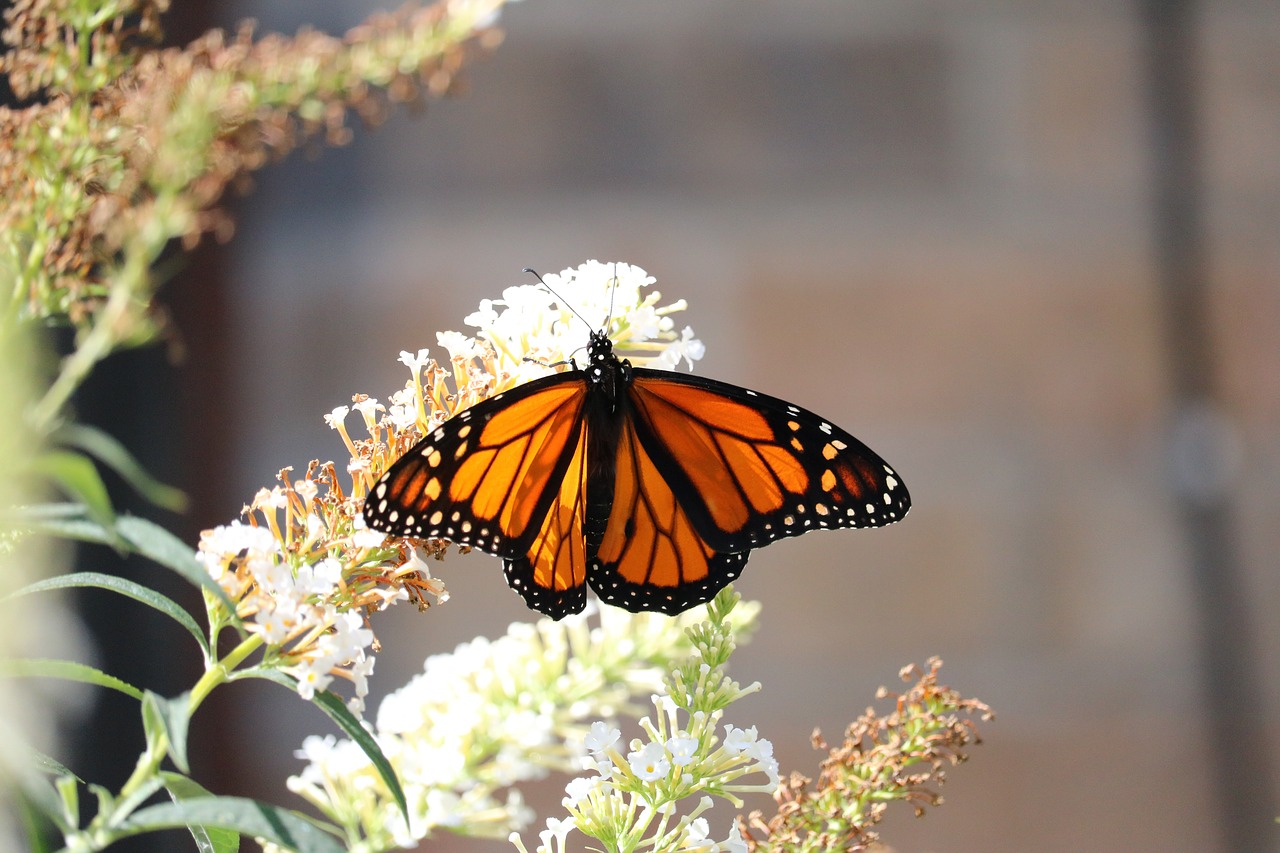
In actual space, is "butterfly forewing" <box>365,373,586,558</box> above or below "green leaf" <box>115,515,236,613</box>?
above

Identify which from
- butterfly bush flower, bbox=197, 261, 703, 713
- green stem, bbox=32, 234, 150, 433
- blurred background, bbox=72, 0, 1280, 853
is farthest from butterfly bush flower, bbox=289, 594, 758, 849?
blurred background, bbox=72, 0, 1280, 853

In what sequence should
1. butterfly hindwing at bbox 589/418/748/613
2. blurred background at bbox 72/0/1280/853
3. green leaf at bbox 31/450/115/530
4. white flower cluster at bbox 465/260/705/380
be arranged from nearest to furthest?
green leaf at bbox 31/450/115/530
white flower cluster at bbox 465/260/705/380
butterfly hindwing at bbox 589/418/748/613
blurred background at bbox 72/0/1280/853

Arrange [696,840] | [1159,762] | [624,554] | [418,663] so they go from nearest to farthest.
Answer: [696,840], [624,554], [418,663], [1159,762]

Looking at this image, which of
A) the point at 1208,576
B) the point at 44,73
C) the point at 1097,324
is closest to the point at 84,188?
the point at 44,73

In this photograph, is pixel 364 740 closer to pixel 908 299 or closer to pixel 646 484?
pixel 646 484

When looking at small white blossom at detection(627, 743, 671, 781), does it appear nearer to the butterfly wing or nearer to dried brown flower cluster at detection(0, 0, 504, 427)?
the butterfly wing

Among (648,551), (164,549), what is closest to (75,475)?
(164,549)

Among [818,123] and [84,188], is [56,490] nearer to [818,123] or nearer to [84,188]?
[84,188]
